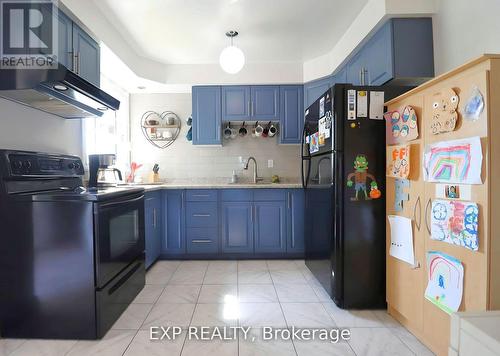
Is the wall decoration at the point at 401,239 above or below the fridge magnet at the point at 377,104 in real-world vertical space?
below

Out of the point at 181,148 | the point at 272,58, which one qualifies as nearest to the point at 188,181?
the point at 181,148

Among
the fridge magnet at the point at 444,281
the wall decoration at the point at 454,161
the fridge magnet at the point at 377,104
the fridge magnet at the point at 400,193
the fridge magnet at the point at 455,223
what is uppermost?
the fridge magnet at the point at 377,104

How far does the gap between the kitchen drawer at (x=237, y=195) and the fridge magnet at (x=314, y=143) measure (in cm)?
95

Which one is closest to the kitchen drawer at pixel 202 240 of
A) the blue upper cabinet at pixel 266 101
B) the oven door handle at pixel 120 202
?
the oven door handle at pixel 120 202

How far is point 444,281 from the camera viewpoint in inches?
50.9

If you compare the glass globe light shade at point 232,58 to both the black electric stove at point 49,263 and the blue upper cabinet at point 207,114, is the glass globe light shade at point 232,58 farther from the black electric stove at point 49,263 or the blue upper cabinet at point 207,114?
the black electric stove at point 49,263

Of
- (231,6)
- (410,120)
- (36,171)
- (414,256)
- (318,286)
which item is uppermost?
(231,6)

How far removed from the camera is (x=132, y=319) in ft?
6.00

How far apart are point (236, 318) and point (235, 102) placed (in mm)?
2527

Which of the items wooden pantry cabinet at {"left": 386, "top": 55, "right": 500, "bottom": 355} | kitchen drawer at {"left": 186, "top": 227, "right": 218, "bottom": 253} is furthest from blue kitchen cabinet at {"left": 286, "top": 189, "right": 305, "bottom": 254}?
wooden pantry cabinet at {"left": 386, "top": 55, "right": 500, "bottom": 355}

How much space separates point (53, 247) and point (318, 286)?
2.04m

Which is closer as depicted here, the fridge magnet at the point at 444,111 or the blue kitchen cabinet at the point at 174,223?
the fridge magnet at the point at 444,111

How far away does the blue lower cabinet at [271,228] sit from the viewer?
3.12m

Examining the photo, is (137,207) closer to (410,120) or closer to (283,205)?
(283,205)
